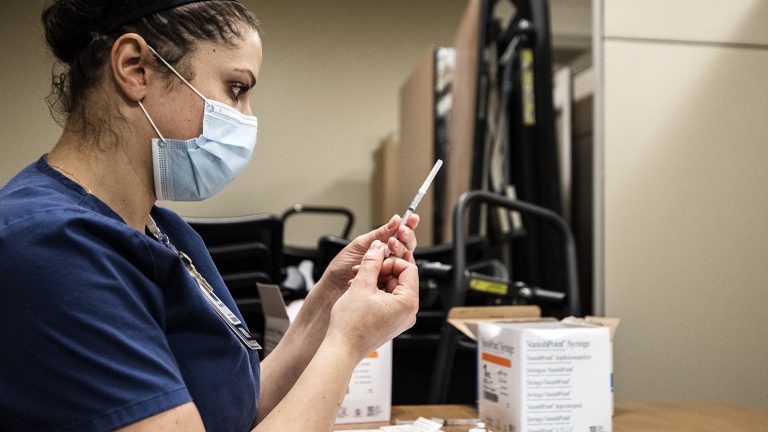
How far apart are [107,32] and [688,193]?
1.36 meters

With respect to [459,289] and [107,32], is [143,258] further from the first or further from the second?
[459,289]

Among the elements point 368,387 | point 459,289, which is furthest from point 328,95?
point 368,387

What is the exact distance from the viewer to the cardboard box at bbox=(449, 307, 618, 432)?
3.32 feet

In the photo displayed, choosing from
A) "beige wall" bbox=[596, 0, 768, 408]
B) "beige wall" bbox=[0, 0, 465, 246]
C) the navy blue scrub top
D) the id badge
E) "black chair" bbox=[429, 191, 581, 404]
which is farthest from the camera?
"beige wall" bbox=[0, 0, 465, 246]

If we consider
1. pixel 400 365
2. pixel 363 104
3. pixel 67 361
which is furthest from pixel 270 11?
pixel 67 361

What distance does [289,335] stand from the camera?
3.54 ft

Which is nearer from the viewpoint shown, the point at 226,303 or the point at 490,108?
the point at 226,303

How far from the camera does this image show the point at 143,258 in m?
0.69

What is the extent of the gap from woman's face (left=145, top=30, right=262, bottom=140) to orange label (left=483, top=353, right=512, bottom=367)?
0.61 metres

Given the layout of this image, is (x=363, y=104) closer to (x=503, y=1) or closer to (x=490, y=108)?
(x=503, y=1)

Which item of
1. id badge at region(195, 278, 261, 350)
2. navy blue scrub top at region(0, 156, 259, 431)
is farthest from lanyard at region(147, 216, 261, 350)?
navy blue scrub top at region(0, 156, 259, 431)

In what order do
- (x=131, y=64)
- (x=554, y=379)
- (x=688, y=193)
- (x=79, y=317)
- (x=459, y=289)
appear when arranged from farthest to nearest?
(x=688, y=193) < (x=459, y=289) < (x=554, y=379) < (x=131, y=64) < (x=79, y=317)

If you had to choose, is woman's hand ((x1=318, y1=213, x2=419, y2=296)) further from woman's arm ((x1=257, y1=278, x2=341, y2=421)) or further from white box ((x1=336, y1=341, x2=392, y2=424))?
white box ((x1=336, y1=341, x2=392, y2=424))

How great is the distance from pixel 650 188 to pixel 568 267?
0.28 m
